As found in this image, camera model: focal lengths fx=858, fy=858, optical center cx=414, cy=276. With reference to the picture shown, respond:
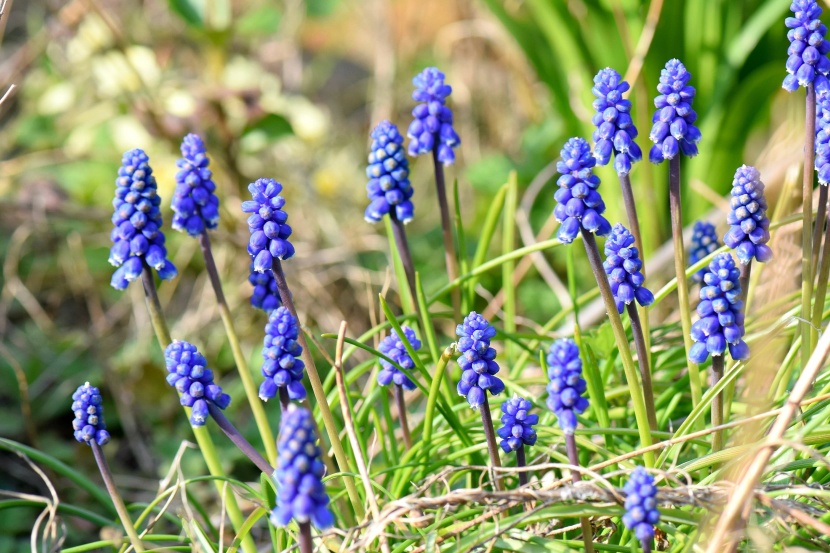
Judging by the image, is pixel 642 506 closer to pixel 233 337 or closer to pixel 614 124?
pixel 614 124

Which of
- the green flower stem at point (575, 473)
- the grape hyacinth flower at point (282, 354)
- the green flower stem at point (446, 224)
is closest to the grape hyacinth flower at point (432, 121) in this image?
the green flower stem at point (446, 224)

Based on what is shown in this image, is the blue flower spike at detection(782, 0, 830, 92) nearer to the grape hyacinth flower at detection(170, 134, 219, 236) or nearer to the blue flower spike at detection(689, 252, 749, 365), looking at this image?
the blue flower spike at detection(689, 252, 749, 365)

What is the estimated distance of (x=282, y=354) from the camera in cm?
235

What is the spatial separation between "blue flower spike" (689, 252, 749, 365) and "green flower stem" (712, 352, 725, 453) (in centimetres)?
7

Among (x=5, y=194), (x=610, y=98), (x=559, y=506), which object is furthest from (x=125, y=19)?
(x=559, y=506)

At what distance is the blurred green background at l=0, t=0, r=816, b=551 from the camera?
4.88m

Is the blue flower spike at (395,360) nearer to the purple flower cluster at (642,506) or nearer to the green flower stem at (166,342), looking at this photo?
the green flower stem at (166,342)

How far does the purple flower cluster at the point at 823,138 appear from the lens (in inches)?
95.2

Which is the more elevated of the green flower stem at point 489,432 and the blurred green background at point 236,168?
the blurred green background at point 236,168

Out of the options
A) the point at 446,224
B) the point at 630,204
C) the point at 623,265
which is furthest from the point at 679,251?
the point at 446,224

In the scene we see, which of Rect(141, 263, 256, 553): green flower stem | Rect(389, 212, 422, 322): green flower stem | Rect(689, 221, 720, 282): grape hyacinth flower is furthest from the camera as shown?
Rect(689, 221, 720, 282): grape hyacinth flower

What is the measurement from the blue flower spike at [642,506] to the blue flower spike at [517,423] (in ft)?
1.49

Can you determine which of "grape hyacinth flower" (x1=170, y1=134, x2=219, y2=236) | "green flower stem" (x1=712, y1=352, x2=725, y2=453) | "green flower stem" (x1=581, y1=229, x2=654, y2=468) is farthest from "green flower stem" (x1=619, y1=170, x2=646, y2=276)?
"grape hyacinth flower" (x1=170, y1=134, x2=219, y2=236)

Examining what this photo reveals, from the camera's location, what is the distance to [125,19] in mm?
7738
